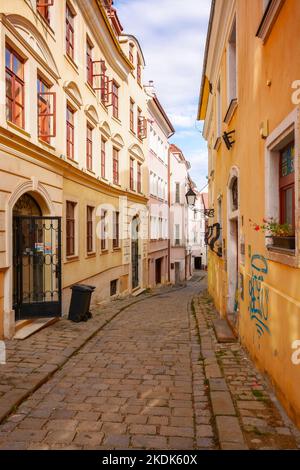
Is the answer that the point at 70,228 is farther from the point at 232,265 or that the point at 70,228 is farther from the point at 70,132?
the point at 232,265

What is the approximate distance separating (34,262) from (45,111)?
3813mm

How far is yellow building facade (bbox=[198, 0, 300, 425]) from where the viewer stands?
432 centimetres

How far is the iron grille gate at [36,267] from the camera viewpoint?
9.14 meters

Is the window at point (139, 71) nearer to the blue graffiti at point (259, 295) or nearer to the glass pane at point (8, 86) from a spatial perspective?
the glass pane at point (8, 86)

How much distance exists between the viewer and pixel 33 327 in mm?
9055

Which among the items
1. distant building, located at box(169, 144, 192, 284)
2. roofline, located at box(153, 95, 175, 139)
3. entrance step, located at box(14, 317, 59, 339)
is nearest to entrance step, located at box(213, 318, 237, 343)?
entrance step, located at box(14, 317, 59, 339)

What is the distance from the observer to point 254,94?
6293 millimetres

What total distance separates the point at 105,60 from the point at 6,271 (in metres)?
10.9

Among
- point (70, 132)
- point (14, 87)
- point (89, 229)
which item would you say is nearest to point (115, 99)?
point (70, 132)

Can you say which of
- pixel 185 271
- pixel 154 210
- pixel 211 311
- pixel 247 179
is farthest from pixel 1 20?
pixel 185 271

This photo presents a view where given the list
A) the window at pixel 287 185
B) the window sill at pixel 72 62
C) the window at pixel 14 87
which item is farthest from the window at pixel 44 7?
the window at pixel 287 185

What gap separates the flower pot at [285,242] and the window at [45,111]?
22.3 ft

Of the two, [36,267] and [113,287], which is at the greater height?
[36,267]
